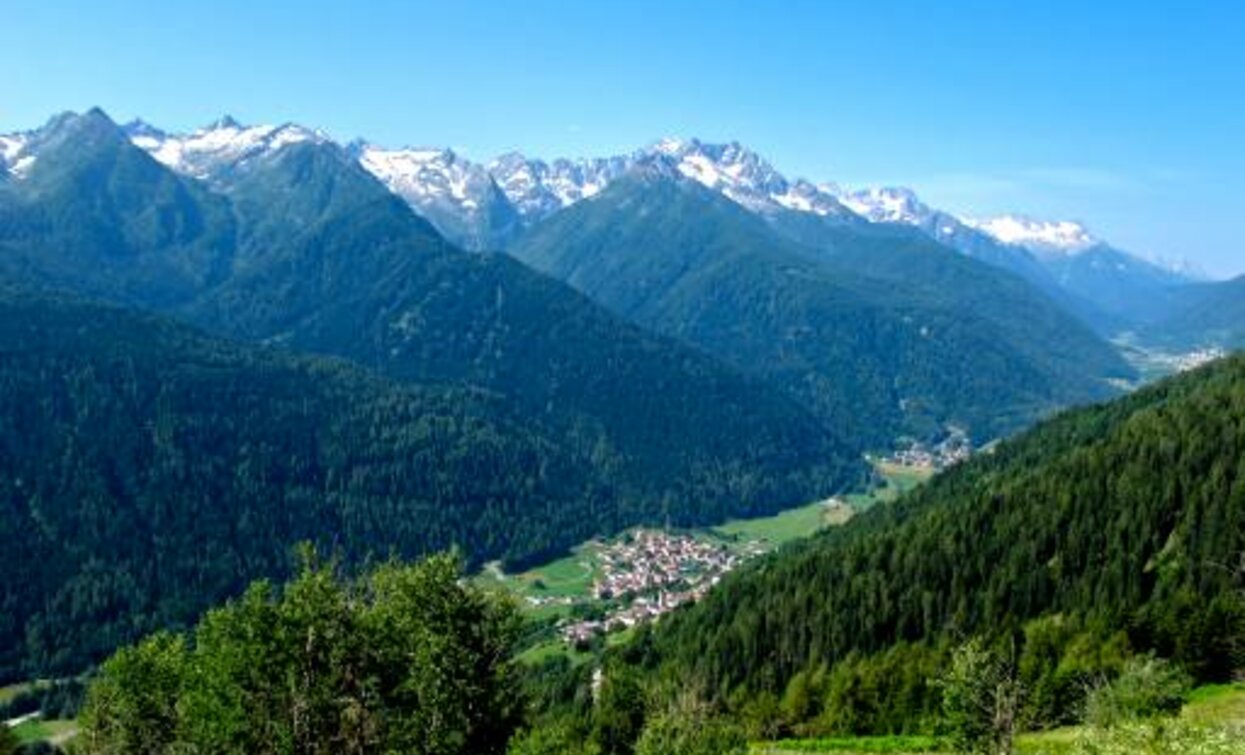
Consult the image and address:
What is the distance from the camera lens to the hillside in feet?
335

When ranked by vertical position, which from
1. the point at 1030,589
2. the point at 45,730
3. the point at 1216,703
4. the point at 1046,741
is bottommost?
the point at 45,730

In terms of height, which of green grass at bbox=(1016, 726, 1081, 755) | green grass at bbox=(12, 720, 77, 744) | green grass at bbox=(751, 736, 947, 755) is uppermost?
green grass at bbox=(1016, 726, 1081, 755)

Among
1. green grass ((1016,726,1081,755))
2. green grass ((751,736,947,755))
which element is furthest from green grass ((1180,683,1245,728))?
green grass ((751,736,947,755))

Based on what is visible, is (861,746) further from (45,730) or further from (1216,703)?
(45,730)

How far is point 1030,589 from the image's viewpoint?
13275 centimetres

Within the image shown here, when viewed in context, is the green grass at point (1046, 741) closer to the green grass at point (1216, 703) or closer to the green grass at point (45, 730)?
the green grass at point (1216, 703)

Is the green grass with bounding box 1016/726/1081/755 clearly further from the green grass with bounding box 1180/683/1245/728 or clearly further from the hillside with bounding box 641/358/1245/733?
the hillside with bounding box 641/358/1245/733

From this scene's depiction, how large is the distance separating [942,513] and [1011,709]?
325 ft

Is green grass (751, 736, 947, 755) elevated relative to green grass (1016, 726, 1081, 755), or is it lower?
lower

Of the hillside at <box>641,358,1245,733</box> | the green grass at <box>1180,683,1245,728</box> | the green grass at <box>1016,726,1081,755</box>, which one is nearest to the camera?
the green grass at <box>1016,726,1081,755</box>

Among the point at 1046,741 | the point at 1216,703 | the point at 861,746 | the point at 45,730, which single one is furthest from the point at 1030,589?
the point at 45,730

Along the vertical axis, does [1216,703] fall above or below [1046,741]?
above

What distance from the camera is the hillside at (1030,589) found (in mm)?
Answer: 102250

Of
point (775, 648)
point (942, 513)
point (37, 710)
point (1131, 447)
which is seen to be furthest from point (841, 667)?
point (37, 710)
